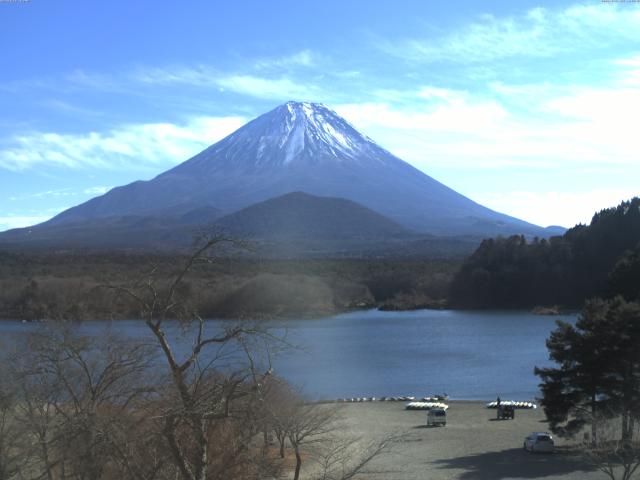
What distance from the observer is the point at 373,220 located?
9212 centimetres

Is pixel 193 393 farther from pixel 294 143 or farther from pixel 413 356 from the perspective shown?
pixel 294 143

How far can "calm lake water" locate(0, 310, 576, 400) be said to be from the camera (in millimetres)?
22094

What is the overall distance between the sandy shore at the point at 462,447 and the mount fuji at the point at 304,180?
77.5 m

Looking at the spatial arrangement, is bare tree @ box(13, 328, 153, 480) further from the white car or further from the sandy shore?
the white car

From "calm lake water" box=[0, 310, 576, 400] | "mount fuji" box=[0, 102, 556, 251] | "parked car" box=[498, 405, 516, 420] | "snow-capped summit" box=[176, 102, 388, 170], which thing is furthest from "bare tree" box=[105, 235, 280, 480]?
"snow-capped summit" box=[176, 102, 388, 170]

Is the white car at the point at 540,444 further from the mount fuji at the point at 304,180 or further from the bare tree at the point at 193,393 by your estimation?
the mount fuji at the point at 304,180

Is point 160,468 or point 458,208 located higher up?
point 458,208

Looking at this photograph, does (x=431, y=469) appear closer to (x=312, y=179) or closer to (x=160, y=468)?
(x=160, y=468)

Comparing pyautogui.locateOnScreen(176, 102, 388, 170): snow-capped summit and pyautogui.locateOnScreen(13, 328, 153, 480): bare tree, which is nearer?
pyautogui.locateOnScreen(13, 328, 153, 480): bare tree

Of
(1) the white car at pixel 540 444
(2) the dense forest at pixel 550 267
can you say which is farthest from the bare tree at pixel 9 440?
(2) the dense forest at pixel 550 267

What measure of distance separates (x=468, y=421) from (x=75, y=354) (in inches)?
508

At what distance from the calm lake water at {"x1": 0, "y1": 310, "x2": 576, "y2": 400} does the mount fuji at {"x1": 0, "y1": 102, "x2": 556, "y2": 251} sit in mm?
57325

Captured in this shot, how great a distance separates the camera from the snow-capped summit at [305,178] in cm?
10038

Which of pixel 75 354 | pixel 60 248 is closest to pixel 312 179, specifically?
pixel 60 248
